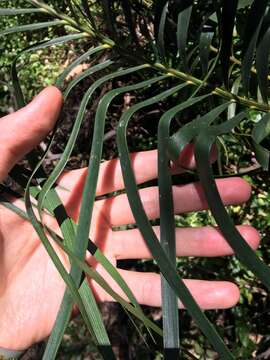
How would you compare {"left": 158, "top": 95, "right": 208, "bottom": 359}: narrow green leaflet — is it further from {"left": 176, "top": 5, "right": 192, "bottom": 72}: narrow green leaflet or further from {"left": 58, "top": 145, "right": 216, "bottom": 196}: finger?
{"left": 58, "top": 145, "right": 216, "bottom": 196}: finger

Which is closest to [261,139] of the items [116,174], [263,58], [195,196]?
[263,58]

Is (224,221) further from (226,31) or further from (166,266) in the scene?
(226,31)

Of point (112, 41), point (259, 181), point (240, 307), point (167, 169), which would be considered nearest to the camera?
point (167, 169)

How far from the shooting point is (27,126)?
81 centimetres

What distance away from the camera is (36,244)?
973 mm

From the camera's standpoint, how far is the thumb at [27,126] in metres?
0.79

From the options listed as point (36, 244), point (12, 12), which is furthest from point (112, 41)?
point (36, 244)

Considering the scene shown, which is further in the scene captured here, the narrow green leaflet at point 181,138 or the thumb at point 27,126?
the thumb at point 27,126

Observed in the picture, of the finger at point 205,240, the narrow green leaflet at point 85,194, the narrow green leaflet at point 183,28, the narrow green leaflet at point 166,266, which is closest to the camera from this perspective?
the narrow green leaflet at point 166,266

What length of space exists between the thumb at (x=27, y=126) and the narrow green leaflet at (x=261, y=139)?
32 cm

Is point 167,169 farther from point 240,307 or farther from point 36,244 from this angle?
point 240,307

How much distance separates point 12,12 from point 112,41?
17cm

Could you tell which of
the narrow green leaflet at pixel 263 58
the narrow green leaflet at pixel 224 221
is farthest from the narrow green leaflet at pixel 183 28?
the narrow green leaflet at pixel 224 221

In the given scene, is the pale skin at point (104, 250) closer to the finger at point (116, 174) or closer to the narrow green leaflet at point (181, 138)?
the finger at point (116, 174)
